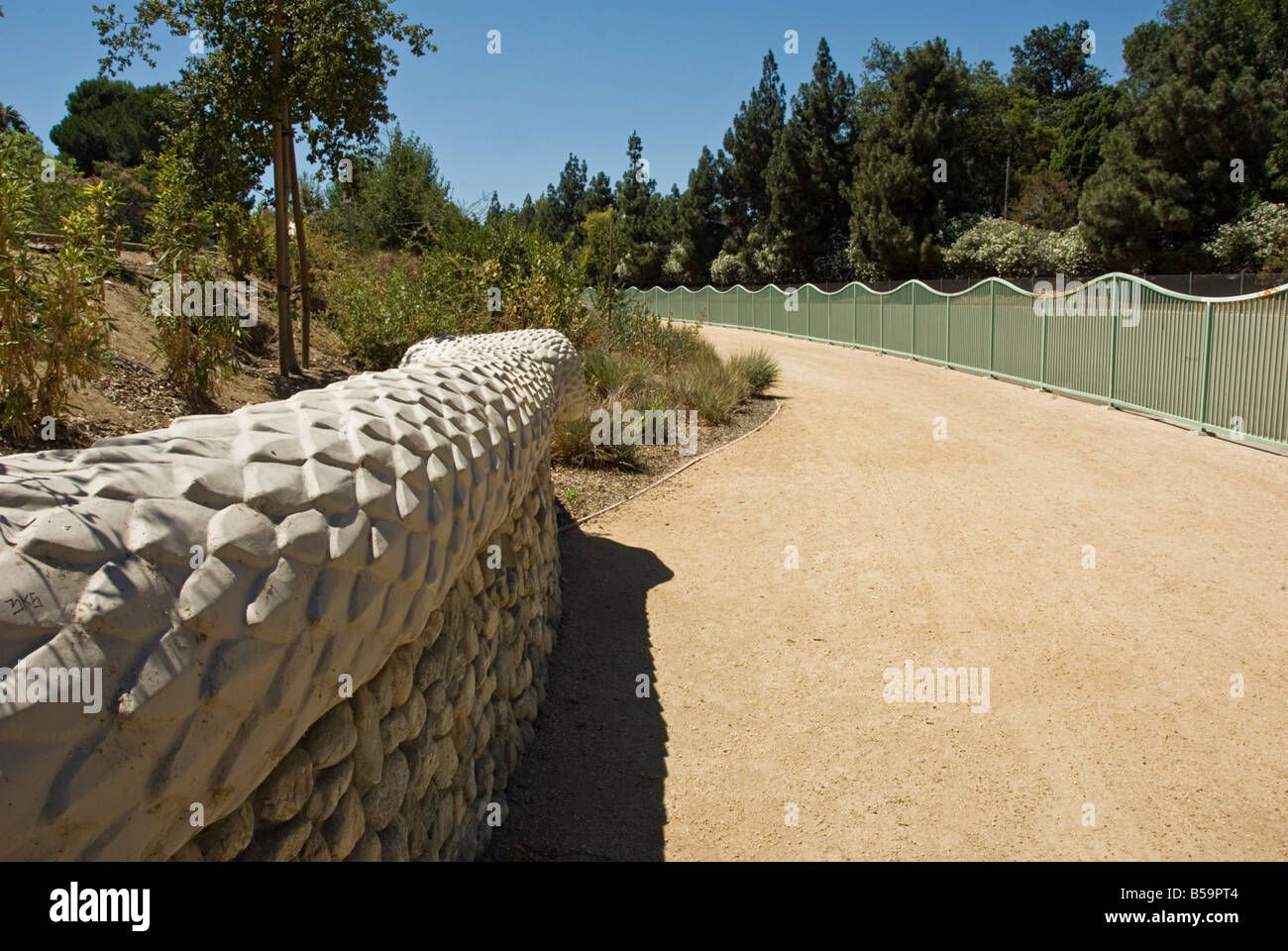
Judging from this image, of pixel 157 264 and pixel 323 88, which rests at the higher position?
pixel 323 88

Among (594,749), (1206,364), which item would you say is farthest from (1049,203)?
(594,749)

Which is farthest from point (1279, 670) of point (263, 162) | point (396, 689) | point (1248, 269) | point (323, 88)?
point (1248, 269)

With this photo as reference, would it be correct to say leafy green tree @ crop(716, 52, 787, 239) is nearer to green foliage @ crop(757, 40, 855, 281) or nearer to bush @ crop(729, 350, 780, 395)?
green foliage @ crop(757, 40, 855, 281)

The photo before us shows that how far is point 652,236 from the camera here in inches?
2138

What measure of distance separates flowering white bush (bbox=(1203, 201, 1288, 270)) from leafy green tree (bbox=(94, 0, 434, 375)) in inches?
1054

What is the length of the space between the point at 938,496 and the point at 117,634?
830cm

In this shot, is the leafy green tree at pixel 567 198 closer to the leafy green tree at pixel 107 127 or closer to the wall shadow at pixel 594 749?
the leafy green tree at pixel 107 127

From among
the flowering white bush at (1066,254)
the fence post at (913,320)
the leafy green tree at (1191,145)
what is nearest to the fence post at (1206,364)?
the fence post at (913,320)

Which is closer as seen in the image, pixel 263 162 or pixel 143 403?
pixel 143 403

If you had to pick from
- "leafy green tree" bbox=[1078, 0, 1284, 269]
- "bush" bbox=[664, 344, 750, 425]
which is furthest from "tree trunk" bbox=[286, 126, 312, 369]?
"leafy green tree" bbox=[1078, 0, 1284, 269]

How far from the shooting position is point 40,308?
5.64 meters

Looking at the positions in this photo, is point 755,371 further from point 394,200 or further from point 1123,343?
point 394,200

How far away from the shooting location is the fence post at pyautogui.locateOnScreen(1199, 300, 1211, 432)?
1093 cm

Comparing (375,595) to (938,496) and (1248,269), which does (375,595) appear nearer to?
(938,496)
